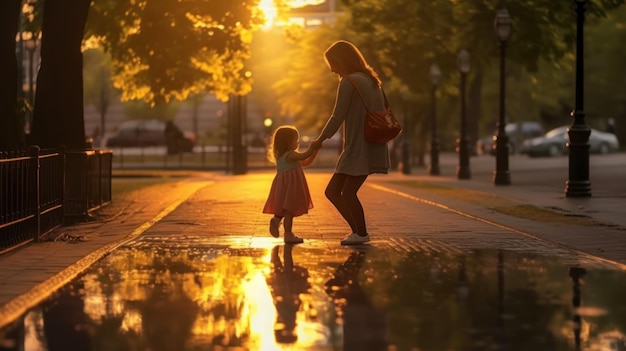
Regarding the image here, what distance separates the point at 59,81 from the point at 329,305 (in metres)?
11.7

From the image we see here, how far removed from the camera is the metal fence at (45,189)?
13.1 metres

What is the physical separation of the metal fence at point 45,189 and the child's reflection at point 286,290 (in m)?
2.69

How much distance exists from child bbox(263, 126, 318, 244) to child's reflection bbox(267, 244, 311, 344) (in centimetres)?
101

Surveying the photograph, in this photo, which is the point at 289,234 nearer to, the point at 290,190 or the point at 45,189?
the point at 290,190

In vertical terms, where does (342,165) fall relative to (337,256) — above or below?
above

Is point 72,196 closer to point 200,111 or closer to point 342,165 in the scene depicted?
point 342,165

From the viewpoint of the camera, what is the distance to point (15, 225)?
44.8 feet

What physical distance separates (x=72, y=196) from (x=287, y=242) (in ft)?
16.2

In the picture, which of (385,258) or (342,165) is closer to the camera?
(385,258)

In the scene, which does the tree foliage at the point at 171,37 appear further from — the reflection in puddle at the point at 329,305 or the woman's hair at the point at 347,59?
the reflection in puddle at the point at 329,305

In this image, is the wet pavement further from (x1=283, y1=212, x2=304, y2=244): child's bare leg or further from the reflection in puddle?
(x1=283, y1=212, x2=304, y2=244): child's bare leg

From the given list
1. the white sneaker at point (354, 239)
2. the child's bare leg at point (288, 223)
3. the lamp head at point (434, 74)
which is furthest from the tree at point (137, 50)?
the lamp head at point (434, 74)

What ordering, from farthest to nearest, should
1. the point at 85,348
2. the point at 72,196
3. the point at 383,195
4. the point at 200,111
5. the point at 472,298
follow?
the point at 200,111
the point at 383,195
the point at 72,196
the point at 472,298
the point at 85,348

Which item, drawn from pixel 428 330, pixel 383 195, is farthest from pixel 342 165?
pixel 383 195
